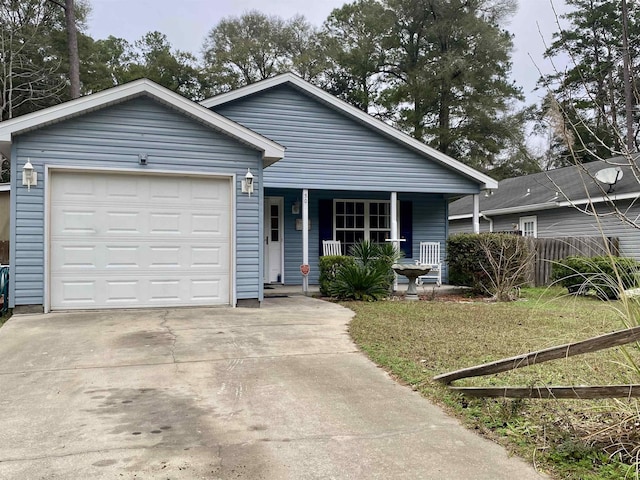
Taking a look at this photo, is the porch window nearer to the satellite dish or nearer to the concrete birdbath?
the concrete birdbath

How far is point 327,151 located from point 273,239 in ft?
9.22

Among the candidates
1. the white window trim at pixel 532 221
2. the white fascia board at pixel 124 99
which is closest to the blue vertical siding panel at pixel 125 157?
Answer: the white fascia board at pixel 124 99

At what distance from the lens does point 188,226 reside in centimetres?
835

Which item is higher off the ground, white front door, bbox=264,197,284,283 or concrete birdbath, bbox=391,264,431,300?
white front door, bbox=264,197,284,283

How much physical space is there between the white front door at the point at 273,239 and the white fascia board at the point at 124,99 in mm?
4176

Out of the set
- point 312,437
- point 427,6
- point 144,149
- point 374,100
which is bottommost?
point 312,437

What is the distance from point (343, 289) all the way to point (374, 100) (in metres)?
20.1

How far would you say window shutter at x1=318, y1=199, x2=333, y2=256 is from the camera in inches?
520

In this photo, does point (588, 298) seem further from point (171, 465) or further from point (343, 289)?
point (171, 465)

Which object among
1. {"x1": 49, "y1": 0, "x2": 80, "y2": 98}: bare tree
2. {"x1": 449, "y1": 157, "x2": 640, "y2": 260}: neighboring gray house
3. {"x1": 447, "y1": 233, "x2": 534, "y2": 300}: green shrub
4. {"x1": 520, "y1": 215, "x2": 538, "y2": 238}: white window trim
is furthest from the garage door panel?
{"x1": 520, "y1": 215, "x2": 538, "y2": 238}: white window trim

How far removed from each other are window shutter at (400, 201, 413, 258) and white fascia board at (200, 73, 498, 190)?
176cm

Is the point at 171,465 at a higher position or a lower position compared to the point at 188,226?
lower

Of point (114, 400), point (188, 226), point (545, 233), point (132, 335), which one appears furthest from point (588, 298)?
point (114, 400)

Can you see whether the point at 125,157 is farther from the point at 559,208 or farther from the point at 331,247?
the point at 559,208
